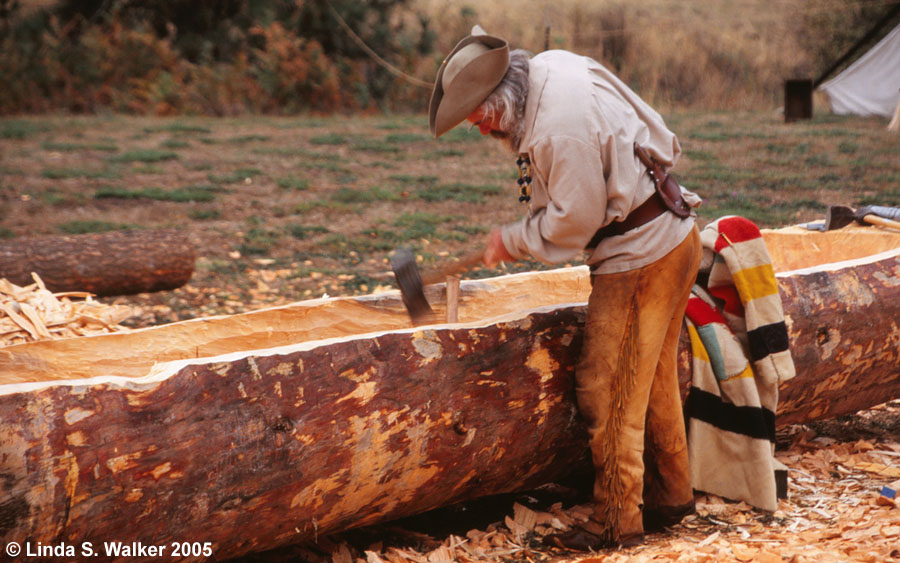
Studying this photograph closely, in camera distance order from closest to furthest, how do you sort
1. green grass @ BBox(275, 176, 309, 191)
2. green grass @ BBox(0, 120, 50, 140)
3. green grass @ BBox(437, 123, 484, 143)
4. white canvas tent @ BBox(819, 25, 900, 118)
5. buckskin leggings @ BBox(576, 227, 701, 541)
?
buckskin leggings @ BBox(576, 227, 701, 541)
green grass @ BBox(275, 176, 309, 191)
green grass @ BBox(0, 120, 50, 140)
green grass @ BBox(437, 123, 484, 143)
white canvas tent @ BBox(819, 25, 900, 118)

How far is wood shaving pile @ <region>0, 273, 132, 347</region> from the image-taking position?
4.09 m

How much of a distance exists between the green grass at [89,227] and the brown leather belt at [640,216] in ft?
18.2

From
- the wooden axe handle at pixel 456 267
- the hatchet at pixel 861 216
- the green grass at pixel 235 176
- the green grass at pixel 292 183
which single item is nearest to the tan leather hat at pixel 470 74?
the wooden axe handle at pixel 456 267

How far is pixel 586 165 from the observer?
107 inches

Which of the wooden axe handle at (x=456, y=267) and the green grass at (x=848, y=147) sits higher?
the green grass at (x=848, y=147)

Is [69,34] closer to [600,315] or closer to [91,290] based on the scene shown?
[91,290]

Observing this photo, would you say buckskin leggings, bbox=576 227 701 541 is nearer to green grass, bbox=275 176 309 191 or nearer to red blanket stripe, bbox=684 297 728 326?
red blanket stripe, bbox=684 297 728 326

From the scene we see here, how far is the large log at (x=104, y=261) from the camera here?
5.27 metres

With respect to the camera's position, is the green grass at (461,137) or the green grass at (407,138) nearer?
the green grass at (407,138)

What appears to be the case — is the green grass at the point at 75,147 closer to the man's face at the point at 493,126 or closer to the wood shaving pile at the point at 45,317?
the wood shaving pile at the point at 45,317

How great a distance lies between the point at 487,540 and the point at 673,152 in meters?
1.53

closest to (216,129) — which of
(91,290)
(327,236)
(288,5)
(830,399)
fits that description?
(288,5)

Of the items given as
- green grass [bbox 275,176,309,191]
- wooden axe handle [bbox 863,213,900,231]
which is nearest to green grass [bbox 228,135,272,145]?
green grass [bbox 275,176,309,191]

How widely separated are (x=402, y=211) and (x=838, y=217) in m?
4.36
